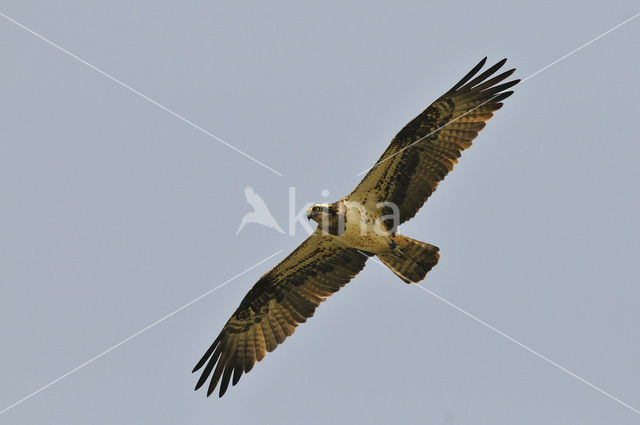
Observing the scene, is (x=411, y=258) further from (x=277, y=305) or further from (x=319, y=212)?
(x=277, y=305)

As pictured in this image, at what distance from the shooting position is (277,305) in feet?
49.0

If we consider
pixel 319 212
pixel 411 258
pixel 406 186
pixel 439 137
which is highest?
pixel 439 137

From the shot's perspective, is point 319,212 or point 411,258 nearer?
point 319,212

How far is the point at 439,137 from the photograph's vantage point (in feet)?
43.7

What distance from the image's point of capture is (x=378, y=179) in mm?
13398

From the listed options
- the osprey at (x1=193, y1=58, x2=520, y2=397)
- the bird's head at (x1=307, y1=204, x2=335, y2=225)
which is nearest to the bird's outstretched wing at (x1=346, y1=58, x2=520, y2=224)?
the osprey at (x1=193, y1=58, x2=520, y2=397)

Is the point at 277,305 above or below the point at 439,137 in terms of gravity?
below

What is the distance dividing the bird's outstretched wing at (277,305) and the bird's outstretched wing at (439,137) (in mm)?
1632

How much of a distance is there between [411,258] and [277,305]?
9.02ft

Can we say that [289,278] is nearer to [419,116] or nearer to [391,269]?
[391,269]

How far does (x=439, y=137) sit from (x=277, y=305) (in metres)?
4.20

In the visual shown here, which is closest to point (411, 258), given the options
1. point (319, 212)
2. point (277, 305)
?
point (319, 212)

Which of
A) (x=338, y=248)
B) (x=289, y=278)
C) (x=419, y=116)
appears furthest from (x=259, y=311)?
(x=419, y=116)

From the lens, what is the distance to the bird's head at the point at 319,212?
13320 millimetres
